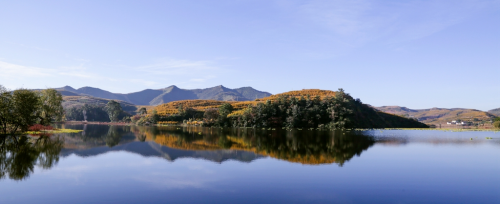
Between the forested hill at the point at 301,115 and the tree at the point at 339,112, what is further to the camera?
the forested hill at the point at 301,115

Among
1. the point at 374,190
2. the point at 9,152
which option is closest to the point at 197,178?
the point at 374,190

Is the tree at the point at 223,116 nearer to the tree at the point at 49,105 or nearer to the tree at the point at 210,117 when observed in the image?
the tree at the point at 210,117

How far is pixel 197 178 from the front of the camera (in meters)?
15.5

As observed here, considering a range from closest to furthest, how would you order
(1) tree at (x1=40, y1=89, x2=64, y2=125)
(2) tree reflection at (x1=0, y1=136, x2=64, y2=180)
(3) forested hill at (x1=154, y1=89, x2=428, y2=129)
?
(2) tree reflection at (x1=0, y1=136, x2=64, y2=180) < (1) tree at (x1=40, y1=89, x2=64, y2=125) < (3) forested hill at (x1=154, y1=89, x2=428, y2=129)

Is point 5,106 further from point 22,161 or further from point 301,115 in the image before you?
point 301,115

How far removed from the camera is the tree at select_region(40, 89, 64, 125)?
44.8 metres

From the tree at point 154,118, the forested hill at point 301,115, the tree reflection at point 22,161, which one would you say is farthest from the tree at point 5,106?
the tree at point 154,118

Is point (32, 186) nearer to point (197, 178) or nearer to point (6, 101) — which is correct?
point (197, 178)

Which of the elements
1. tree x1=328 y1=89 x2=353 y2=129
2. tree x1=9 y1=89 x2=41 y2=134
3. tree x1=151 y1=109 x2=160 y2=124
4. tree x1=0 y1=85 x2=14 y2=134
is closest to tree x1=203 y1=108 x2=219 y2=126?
tree x1=151 y1=109 x2=160 y2=124

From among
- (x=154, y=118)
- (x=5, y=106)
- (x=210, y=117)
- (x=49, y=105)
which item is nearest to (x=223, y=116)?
(x=210, y=117)

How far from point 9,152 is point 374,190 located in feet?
81.6

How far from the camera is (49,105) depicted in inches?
1897

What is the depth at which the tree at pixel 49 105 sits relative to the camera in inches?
1762

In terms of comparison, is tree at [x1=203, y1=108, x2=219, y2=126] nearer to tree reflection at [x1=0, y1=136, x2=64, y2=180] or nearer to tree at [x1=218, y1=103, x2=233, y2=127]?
tree at [x1=218, y1=103, x2=233, y2=127]
